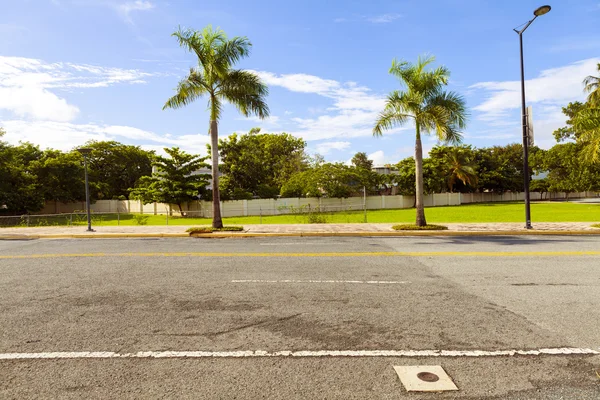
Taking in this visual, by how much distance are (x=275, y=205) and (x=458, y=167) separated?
3094cm

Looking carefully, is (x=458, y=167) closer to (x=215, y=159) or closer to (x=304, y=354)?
(x=215, y=159)

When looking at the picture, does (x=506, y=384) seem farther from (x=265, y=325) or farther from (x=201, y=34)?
(x=201, y=34)

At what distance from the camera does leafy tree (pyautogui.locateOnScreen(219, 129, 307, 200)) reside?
46.9 metres

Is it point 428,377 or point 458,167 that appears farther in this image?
point 458,167

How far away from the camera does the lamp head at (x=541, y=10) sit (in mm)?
15008

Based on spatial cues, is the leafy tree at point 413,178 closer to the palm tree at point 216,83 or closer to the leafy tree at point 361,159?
the leafy tree at point 361,159

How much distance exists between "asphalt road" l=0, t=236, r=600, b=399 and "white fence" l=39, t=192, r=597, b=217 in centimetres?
2144

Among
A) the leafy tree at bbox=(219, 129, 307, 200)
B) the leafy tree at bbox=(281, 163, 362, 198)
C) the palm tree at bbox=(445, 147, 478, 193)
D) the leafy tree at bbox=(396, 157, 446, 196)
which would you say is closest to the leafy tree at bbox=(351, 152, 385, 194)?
the leafy tree at bbox=(281, 163, 362, 198)

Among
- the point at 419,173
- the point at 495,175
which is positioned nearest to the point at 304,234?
the point at 419,173

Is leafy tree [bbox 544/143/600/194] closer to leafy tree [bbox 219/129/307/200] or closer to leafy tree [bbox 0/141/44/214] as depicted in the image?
leafy tree [bbox 219/129/307/200]

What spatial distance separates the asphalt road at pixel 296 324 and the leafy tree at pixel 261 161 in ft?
117

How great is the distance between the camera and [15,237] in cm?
1745

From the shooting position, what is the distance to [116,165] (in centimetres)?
5762

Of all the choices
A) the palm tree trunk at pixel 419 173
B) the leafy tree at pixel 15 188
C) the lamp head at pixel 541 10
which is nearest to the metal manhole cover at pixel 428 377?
the palm tree trunk at pixel 419 173
